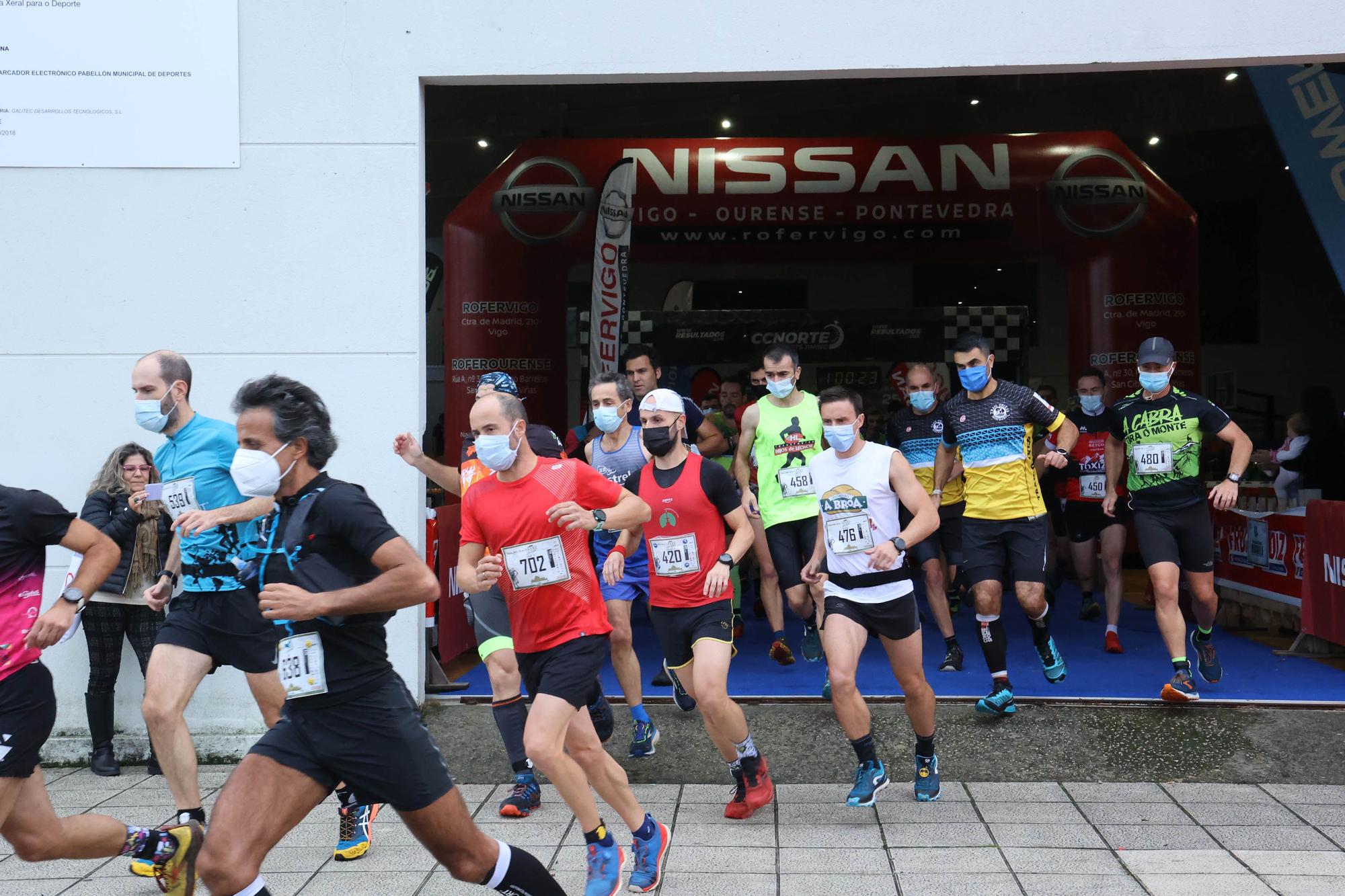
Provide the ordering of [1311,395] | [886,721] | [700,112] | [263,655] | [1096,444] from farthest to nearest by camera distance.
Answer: [700,112], [1311,395], [1096,444], [886,721], [263,655]

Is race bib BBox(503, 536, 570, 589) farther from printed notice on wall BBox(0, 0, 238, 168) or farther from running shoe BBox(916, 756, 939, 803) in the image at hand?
printed notice on wall BBox(0, 0, 238, 168)

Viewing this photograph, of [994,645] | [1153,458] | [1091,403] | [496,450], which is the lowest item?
[994,645]

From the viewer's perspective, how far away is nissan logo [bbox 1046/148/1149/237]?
10.8m

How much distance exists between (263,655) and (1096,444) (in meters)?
6.48

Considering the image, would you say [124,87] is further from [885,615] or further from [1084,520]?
[1084,520]

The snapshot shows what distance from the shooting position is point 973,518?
6.41m

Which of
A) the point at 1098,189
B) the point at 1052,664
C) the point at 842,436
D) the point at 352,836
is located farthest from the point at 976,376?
the point at 1098,189

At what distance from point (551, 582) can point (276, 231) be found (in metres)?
3.32

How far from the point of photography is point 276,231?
6488 mm

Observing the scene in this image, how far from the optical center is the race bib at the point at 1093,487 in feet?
28.3

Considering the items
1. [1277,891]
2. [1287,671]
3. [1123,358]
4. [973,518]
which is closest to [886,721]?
[973,518]

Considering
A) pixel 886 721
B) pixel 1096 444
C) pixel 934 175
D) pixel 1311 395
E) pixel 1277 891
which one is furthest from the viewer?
pixel 1311 395

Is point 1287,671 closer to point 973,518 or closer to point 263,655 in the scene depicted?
point 973,518

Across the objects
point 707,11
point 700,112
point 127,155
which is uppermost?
point 700,112
